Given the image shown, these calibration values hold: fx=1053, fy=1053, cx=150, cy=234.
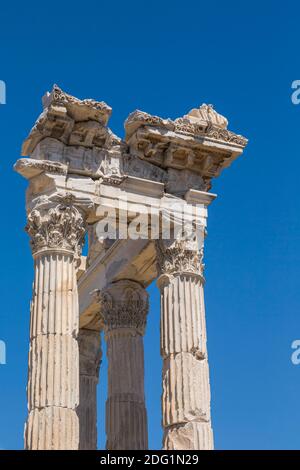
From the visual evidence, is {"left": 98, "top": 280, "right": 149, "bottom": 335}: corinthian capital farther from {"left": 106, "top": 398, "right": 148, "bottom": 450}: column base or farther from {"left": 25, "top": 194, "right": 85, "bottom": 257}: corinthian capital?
{"left": 25, "top": 194, "right": 85, "bottom": 257}: corinthian capital

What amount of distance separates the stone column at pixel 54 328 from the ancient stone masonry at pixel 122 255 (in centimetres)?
3

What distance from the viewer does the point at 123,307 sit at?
114ft

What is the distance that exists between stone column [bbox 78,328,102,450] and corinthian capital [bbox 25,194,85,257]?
8165mm

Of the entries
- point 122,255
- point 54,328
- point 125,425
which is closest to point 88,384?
point 125,425

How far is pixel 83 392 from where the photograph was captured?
121ft

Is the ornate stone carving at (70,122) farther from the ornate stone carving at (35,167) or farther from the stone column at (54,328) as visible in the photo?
the stone column at (54,328)

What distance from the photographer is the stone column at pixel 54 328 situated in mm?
27170

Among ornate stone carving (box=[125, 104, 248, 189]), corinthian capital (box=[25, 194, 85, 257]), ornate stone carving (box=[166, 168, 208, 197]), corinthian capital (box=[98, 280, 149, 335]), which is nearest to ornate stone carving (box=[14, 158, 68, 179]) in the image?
corinthian capital (box=[25, 194, 85, 257])

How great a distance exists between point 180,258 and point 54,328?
16.1ft

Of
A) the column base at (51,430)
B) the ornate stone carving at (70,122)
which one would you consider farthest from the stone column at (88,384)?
the ornate stone carving at (70,122)

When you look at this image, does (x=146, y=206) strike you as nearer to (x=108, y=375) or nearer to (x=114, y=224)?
(x=114, y=224)

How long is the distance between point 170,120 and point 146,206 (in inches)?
110

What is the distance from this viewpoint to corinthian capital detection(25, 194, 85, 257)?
29578 millimetres

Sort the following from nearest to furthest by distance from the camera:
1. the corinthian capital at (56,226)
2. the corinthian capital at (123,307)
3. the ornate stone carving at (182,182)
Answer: the corinthian capital at (56,226) → the ornate stone carving at (182,182) → the corinthian capital at (123,307)
